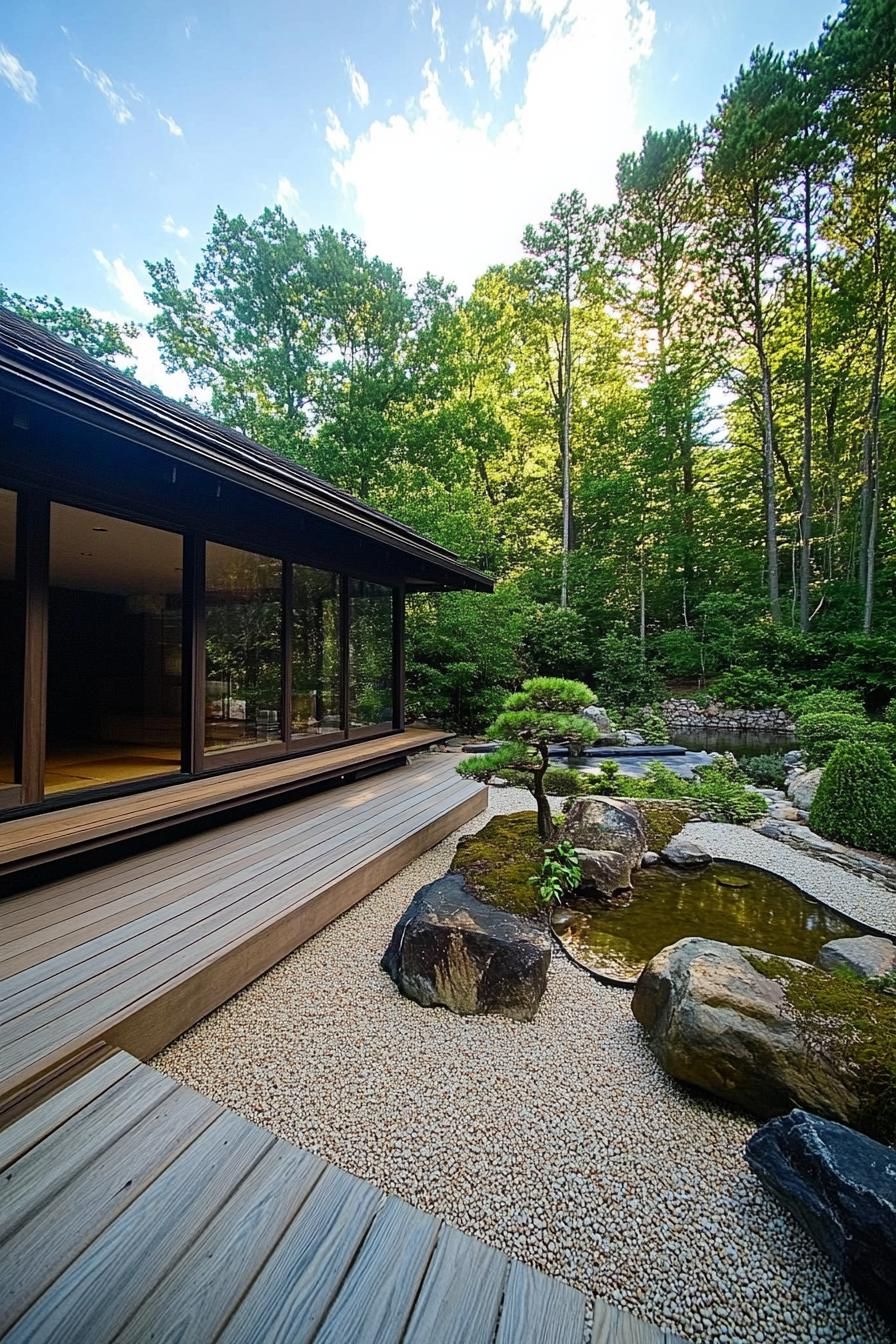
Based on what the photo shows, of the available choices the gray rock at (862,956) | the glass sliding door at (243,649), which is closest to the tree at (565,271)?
the glass sliding door at (243,649)

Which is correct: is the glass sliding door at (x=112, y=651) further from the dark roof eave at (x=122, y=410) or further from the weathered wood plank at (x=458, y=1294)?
the weathered wood plank at (x=458, y=1294)

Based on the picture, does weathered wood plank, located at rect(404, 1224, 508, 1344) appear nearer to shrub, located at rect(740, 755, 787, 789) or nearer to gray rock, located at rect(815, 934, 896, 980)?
gray rock, located at rect(815, 934, 896, 980)

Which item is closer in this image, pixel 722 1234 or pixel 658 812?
pixel 722 1234

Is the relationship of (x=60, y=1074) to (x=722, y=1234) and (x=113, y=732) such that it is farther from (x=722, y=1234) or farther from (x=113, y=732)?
(x=113, y=732)

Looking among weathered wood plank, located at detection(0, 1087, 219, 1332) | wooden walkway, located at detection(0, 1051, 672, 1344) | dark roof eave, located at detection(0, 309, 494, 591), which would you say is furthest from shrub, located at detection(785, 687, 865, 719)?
weathered wood plank, located at detection(0, 1087, 219, 1332)

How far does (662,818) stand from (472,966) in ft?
10.1

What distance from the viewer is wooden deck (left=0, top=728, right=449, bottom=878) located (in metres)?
2.44

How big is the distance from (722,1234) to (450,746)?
710 centimetres

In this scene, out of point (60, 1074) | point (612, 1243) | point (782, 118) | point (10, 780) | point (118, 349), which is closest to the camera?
point (612, 1243)

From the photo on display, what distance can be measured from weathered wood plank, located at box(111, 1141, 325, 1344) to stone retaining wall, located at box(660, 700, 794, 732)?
39.2 ft

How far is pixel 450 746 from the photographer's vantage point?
838 cm

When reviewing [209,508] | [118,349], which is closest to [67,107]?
[118,349]

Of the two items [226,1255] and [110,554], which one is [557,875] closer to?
[226,1255]

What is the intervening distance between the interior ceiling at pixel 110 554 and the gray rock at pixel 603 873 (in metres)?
3.53
